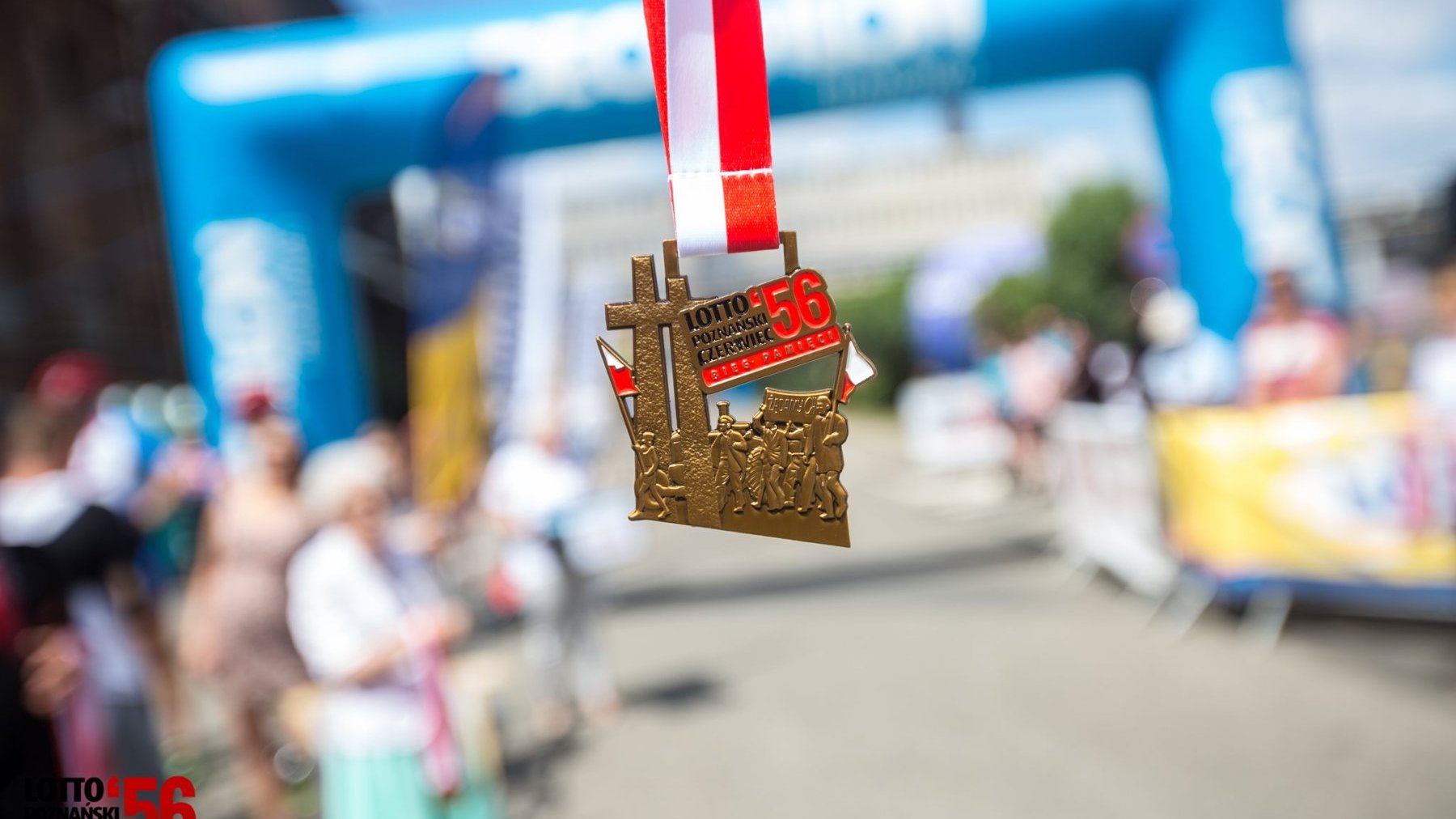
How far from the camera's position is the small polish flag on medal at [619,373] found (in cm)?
75

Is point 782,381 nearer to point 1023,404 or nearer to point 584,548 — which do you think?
point 584,548

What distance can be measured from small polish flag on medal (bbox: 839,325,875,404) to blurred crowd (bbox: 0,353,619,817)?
117 cm

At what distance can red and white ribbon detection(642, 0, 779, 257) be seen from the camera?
74 cm

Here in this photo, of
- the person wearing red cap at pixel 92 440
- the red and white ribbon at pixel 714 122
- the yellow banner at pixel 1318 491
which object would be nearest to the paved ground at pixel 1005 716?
the yellow banner at pixel 1318 491

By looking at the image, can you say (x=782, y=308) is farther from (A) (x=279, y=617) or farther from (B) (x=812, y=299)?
(A) (x=279, y=617)

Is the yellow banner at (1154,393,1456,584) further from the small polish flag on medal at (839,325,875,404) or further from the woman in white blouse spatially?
the small polish flag on medal at (839,325,875,404)

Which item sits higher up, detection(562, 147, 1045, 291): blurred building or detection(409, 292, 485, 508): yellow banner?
detection(562, 147, 1045, 291): blurred building

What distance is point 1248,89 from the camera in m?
4.96

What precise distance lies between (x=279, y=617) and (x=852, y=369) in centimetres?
333

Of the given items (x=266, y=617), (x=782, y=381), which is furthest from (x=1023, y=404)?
(x=782, y=381)

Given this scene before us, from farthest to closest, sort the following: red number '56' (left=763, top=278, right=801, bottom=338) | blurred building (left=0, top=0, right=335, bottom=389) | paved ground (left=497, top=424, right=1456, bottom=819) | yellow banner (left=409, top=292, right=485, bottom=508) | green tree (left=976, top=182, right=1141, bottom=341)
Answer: green tree (left=976, top=182, right=1141, bottom=341) → blurred building (left=0, top=0, right=335, bottom=389) → yellow banner (left=409, top=292, right=485, bottom=508) → paved ground (left=497, top=424, right=1456, bottom=819) → red number '56' (left=763, top=278, right=801, bottom=338)

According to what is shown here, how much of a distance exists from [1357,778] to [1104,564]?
9.83 ft

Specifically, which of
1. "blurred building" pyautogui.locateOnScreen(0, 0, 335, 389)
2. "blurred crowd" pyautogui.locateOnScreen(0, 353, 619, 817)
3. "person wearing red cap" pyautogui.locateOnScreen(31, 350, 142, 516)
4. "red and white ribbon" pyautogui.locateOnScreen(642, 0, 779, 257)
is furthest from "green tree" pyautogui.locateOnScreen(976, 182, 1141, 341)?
"red and white ribbon" pyautogui.locateOnScreen(642, 0, 779, 257)

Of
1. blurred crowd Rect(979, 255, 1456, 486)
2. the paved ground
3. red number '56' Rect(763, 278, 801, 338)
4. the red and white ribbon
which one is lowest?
the paved ground
